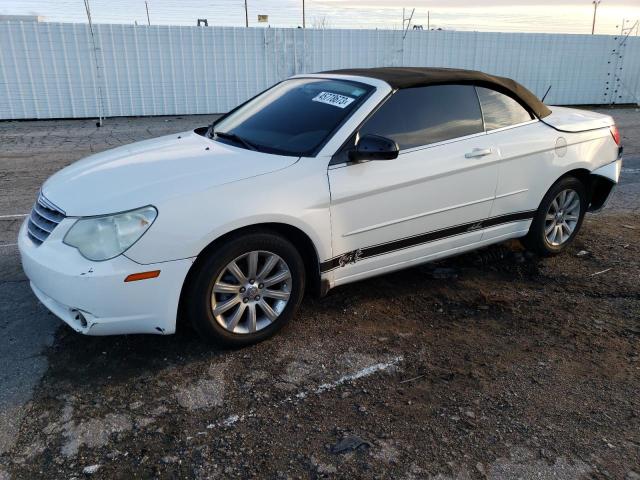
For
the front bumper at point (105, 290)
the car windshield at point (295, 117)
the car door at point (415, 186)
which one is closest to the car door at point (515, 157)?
the car door at point (415, 186)

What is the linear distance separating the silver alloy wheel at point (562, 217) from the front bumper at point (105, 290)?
10.7 ft

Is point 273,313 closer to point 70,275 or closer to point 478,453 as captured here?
point 70,275

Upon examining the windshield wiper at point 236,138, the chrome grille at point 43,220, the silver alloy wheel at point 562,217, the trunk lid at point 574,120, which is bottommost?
the silver alloy wheel at point 562,217

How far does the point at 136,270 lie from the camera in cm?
303

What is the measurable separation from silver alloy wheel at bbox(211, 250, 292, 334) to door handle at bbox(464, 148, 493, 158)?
1.63m

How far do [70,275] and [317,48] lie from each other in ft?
49.0

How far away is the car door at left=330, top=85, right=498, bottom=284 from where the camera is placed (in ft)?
11.9

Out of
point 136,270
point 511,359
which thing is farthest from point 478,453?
point 136,270

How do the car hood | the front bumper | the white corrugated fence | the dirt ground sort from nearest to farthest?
the dirt ground, the front bumper, the car hood, the white corrugated fence

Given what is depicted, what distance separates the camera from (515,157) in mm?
4348

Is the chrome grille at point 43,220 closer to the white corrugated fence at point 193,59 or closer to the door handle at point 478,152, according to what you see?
the door handle at point 478,152

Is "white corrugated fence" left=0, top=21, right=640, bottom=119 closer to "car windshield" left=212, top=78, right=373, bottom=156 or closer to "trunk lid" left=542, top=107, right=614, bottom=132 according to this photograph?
"car windshield" left=212, top=78, right=373, bottom=156

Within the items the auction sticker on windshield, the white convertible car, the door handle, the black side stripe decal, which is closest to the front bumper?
the white convertible car

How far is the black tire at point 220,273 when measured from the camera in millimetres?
3213
